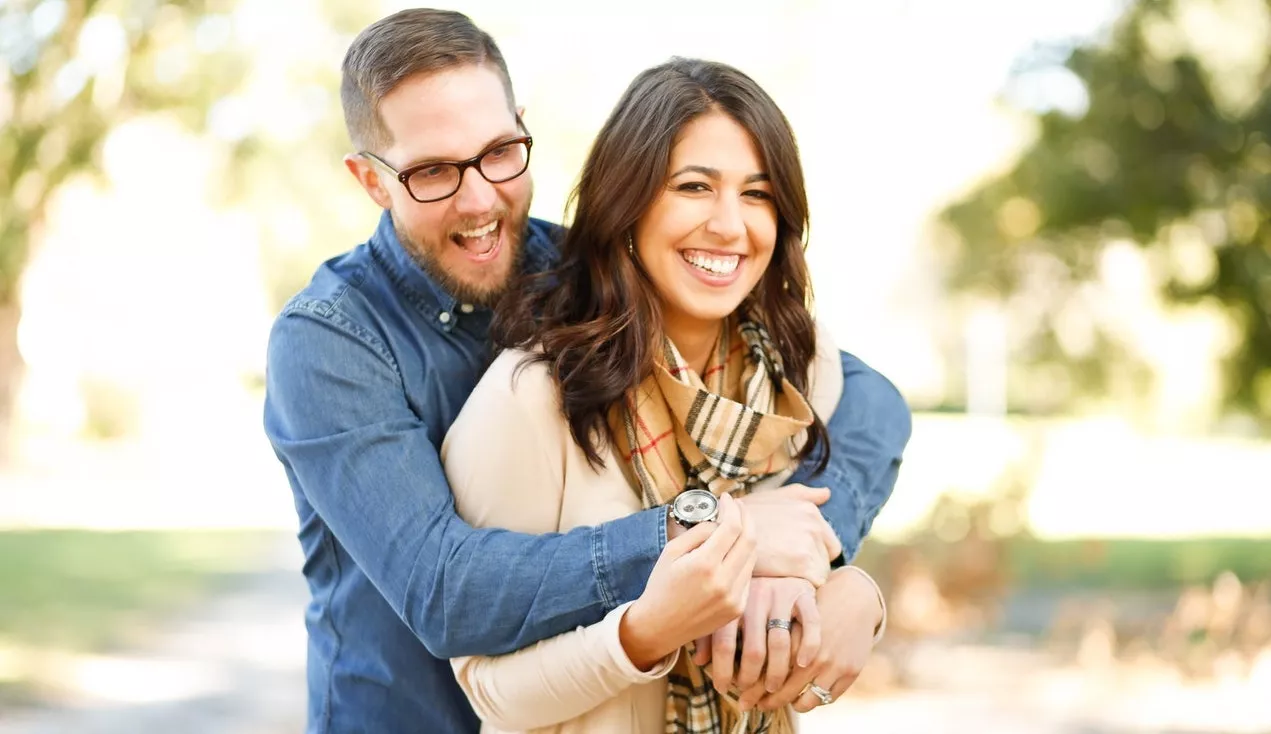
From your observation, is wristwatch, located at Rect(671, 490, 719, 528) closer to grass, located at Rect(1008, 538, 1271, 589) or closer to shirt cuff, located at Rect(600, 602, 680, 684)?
shirt cuff, located at Rect(600, 602, 680, 684)

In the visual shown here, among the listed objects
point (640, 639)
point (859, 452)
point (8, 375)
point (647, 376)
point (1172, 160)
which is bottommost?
point (640, 639)

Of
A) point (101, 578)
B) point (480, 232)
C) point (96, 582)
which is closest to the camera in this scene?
point (480, 232)

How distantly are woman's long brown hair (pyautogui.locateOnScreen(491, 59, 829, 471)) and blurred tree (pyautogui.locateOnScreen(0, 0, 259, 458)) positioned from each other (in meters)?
5.83

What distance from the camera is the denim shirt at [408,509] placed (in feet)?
5.48

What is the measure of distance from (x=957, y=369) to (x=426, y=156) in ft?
24.7

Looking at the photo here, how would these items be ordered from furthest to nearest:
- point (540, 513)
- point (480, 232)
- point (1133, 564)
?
point (1133, 564) < point (480, 232) < point (540, 513)

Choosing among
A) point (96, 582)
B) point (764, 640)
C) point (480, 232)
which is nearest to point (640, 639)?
point (764, 640)

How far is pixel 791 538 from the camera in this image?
6.01 feet

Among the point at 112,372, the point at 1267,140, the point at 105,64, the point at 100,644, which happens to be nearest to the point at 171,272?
the point at 112,372

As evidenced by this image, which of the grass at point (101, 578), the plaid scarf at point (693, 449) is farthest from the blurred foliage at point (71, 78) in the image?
the plaid scarf at point (693, 449)

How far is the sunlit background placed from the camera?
516cm

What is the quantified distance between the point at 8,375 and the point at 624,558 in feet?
25.4

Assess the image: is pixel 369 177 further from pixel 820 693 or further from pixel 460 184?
pixel 820 693

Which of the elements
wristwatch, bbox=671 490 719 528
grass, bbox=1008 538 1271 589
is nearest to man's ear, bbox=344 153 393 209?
wristwatch, bbox=671 490 719 528
